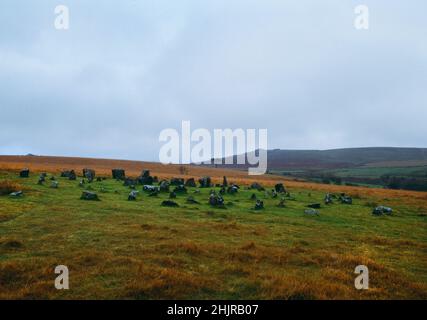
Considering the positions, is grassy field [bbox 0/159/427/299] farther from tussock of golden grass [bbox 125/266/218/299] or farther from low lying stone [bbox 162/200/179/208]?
low lying stone [bbox 162/200/179/208]

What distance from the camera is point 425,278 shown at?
13.8 meters

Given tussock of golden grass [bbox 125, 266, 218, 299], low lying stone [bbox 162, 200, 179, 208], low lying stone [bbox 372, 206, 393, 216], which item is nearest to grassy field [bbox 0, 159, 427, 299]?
tussock of golden grass [bbox 125, 266, 218, 299]

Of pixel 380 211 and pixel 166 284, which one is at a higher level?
pixel 166 284

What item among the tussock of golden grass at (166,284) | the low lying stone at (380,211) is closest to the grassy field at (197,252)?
the tussock of golden grass at (166,284)

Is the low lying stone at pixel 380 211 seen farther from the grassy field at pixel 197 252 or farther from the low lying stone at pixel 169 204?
the low lying stone at pixel 169 204

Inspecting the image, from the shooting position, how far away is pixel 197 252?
50.3 feet

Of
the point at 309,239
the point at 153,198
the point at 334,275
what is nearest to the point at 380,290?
the point at 334,275

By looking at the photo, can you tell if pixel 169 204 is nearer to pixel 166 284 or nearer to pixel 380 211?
pixel 380 211

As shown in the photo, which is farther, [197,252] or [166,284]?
[197,252]

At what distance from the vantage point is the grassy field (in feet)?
37.4

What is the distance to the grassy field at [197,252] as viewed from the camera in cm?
1140

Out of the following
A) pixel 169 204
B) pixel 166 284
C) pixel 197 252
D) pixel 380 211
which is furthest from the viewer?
pixel 380 211

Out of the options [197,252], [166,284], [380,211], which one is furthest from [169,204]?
[166,284]
